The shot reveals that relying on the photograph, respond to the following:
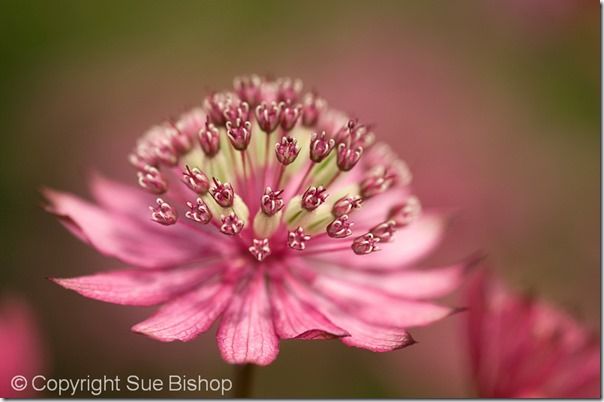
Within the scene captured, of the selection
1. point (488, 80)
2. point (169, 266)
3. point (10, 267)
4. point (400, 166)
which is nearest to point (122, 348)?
point (10, 267)

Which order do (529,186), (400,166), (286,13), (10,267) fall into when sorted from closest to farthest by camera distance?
1. (400,166)
2. (10,267)
3. (529,186)
4. (286,13)

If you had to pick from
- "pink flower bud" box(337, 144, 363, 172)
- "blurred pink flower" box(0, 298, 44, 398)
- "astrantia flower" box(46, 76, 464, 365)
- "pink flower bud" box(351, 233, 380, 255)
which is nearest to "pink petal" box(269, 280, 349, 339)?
"astrantia flower" box(46, 76, 464, 365)

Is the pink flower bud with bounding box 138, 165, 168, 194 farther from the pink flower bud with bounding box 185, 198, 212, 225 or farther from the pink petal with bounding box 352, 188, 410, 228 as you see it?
the pink petal with bounding box 352, 188, 410, 228

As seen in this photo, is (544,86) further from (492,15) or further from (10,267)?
(10,267)

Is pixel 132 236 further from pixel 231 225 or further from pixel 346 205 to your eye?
pixel 346 205

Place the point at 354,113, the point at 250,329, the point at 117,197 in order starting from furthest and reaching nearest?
the point at 354,113
the point at 117,197
the point at 250,329

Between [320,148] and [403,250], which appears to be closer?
[320,148]

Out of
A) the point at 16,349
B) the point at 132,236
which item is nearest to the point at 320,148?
the point at 132,236

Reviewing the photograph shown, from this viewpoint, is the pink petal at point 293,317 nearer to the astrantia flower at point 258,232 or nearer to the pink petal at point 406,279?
the astrantia flower at point 258,232
